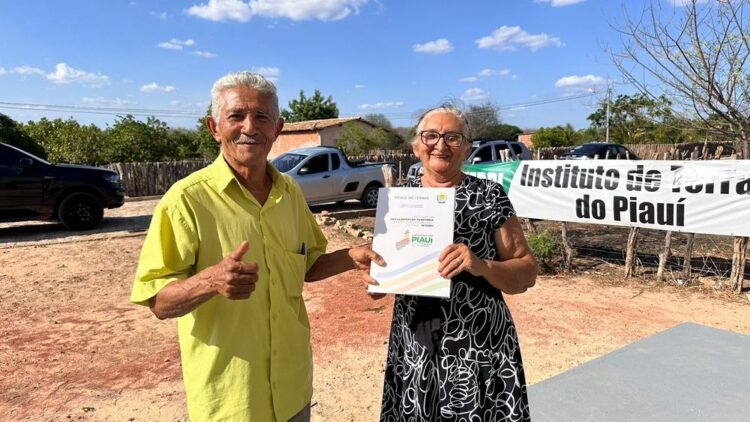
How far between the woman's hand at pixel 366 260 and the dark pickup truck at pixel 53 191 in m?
10.2

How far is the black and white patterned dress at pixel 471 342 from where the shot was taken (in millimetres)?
1952

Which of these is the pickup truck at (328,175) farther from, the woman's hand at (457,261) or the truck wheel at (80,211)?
the woman's hand at (457,261)

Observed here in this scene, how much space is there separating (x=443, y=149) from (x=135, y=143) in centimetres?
2584

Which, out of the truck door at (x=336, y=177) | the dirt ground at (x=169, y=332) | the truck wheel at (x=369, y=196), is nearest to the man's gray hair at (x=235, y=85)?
the dirt ground at (x=169, y=332)

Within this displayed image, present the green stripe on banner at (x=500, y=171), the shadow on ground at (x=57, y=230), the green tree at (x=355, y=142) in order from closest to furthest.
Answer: the green stripe on banner at (x=500, y=171) → the shadow on ground at (x=57, y=230) → the green tree at (x=355, y=142)

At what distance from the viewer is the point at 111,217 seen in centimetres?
1289

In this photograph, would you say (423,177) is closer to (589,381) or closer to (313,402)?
(589,381)

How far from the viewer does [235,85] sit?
5.60ft

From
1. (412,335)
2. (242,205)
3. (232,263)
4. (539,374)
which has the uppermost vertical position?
(242,205)

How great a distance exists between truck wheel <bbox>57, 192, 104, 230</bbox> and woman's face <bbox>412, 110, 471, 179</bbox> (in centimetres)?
1061

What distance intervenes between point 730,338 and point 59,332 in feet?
20.6

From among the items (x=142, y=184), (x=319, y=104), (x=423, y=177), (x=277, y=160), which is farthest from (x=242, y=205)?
(x=319, y=104)

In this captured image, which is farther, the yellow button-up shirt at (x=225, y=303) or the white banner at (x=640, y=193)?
the white banner at (x=640, y=193)

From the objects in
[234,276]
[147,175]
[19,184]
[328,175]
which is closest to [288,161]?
[328,175]
